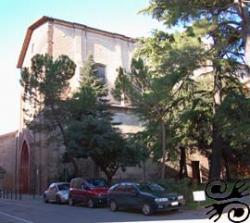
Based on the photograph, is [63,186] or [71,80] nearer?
[63,186]

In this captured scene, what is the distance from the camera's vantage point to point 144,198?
74.2 ft

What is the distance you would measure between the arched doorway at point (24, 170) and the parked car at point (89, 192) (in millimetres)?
21453

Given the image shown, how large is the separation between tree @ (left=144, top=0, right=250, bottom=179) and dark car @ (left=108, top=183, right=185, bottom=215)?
7285mm

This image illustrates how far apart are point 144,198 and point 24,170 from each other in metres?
31.7

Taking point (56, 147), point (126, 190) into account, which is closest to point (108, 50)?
point (56, 147)

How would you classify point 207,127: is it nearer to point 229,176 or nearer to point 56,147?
point 229,176

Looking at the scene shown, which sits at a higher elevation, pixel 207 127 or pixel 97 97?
pixel 97 97

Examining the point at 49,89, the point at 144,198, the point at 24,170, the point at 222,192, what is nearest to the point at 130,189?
the point at 144,198

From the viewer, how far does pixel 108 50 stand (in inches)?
2041

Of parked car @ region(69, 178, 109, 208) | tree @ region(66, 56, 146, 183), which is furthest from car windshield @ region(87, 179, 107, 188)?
tree @ region(66, 56, 146, 183)

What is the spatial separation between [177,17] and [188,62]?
327 cm

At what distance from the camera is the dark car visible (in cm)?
2212

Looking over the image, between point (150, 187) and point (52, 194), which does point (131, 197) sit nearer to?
point (150, 187)

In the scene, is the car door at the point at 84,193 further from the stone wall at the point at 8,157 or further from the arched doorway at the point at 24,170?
the stone wall at the point at 8,157
